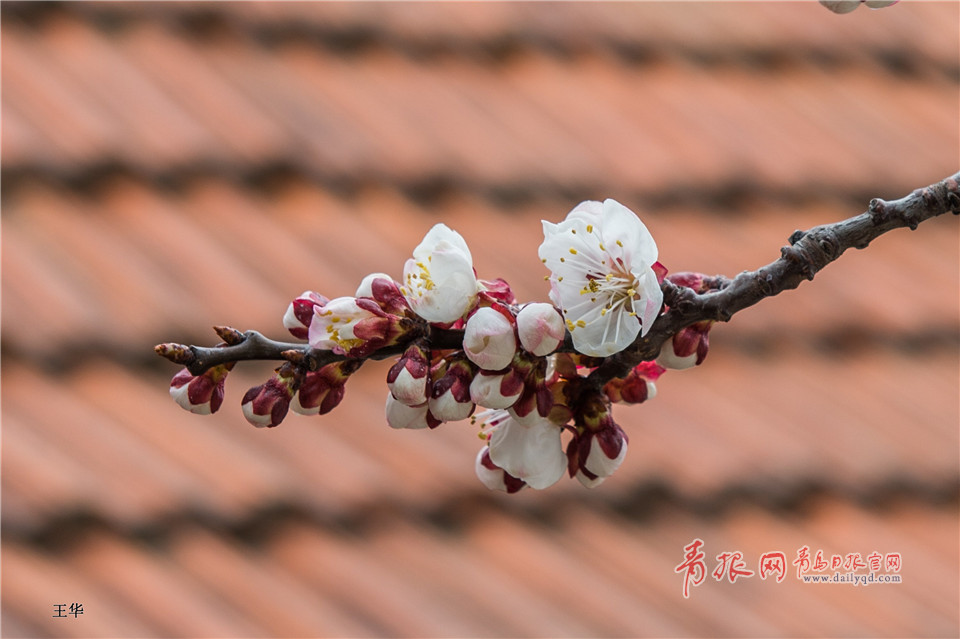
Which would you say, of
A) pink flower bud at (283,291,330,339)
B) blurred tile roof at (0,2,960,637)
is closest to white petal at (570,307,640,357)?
pink flower bud at (283,291,330,339)

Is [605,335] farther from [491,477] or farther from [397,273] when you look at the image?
[397,273]

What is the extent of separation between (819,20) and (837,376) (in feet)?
2.49

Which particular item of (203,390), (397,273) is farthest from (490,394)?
(397,273)

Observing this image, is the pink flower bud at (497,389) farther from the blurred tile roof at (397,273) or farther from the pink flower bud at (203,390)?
the blurred tile roof at (397,273)

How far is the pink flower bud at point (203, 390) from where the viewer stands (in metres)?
0.36

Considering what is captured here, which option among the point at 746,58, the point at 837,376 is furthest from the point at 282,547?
the point at 746,58

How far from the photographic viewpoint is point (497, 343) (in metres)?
0.35

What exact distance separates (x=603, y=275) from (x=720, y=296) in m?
0.05

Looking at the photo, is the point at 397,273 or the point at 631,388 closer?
A: the point at 631,388

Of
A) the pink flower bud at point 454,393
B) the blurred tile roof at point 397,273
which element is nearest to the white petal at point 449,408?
the pink flower bud at point 454,393

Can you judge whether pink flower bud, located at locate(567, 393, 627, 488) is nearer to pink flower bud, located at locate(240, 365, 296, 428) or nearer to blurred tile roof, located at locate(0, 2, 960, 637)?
pink flower bud, located at locate(240, 365, 296, 428)

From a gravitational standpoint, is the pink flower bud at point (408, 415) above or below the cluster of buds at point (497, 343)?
below

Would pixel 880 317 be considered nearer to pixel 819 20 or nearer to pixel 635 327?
pixel 819 20

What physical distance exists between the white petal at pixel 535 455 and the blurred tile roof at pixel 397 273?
0.78 m
